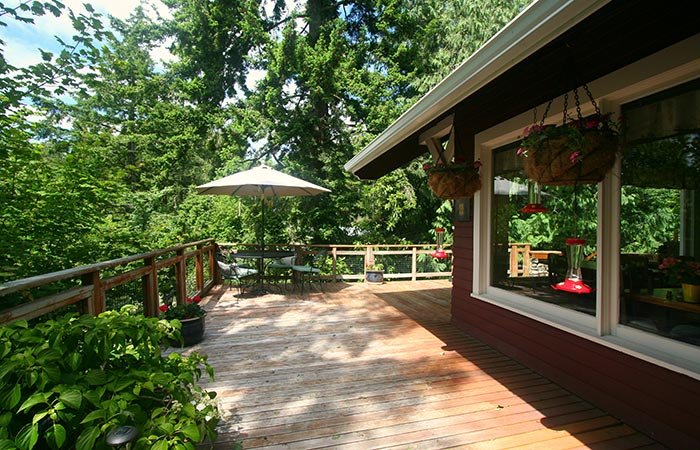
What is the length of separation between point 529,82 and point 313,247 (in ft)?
16.9

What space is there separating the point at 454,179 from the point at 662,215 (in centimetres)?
145

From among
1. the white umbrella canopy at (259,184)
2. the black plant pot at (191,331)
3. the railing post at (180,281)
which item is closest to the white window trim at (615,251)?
the black plant pot at (191,331)

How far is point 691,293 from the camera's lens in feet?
6.78

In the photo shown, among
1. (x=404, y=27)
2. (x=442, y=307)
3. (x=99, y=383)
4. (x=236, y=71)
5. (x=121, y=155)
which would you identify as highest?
(x=404, y=27)

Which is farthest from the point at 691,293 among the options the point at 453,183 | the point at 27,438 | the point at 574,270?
the point at 27,438

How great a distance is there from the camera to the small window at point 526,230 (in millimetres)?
3132

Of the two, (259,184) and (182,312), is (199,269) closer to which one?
(259,184)

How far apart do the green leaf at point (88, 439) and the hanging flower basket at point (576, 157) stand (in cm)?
213

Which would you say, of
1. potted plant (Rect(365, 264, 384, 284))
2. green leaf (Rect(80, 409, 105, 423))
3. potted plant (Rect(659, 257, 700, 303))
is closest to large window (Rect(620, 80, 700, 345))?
potted plant (Rect(659, 257, 700, 303))

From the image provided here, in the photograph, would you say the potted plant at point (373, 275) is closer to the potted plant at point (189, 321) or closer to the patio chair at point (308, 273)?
the patio chair at point (308, 273)

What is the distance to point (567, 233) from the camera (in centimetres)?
379

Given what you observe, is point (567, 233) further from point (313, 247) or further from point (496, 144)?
point (313, 247)

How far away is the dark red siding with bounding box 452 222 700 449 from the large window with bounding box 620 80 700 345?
10.2 inches

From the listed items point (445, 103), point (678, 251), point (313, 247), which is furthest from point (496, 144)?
point (313, 247)
